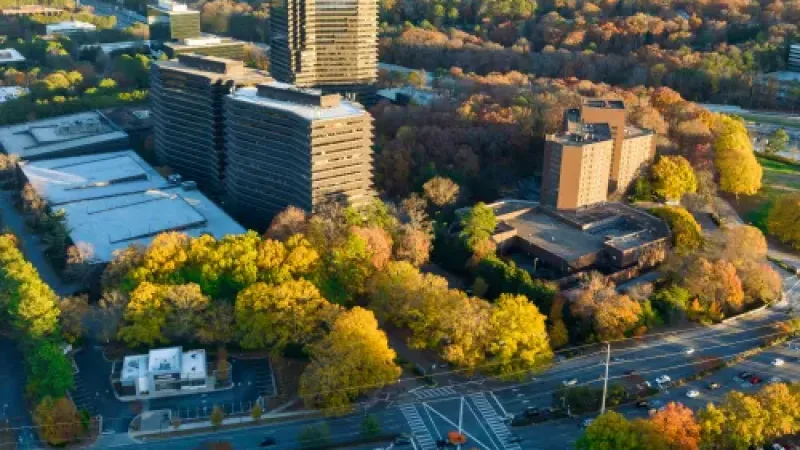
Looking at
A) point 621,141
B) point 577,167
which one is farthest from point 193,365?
point 621,141

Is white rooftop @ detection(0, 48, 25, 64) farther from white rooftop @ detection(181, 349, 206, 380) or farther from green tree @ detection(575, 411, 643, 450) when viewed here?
green tree @ detection(575, 411, 643, 450)

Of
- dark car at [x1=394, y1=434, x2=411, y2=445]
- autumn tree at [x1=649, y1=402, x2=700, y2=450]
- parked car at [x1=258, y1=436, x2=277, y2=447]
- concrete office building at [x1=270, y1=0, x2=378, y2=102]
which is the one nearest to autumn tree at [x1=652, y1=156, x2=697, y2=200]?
autumn tree at [x1=649, y1=402, x2=700, y2=450]

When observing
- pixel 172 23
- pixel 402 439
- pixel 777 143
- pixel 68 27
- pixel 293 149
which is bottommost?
pixel 402 439

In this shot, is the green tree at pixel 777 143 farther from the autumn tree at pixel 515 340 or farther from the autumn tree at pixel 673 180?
the autumn tree at pixel 515 340

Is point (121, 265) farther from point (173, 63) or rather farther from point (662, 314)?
point (662, 314)

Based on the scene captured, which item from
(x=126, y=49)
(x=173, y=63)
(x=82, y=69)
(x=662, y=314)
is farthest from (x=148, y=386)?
(x=126, y=49)

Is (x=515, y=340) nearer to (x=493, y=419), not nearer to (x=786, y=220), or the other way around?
(x=493, y=419)
